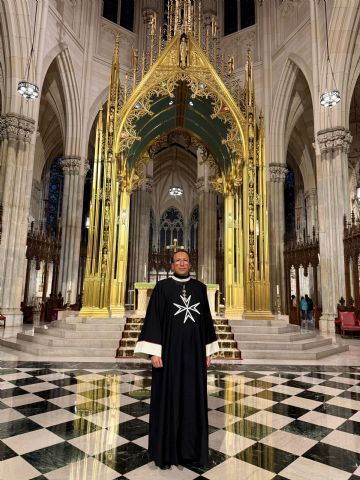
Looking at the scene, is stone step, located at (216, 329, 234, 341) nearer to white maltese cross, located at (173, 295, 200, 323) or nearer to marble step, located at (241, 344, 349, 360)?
marble step, located at (241, 344, 349, 360)

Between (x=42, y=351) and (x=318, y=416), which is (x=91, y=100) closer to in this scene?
(x=42, y=351)

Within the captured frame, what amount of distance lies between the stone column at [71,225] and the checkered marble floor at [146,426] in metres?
9.74

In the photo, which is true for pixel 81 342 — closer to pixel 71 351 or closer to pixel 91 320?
pixel 71 351

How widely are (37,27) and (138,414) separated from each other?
518 inches

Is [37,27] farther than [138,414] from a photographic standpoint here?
Yes

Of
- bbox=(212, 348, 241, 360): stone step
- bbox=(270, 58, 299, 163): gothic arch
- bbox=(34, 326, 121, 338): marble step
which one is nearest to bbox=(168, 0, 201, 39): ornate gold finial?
bbox=(270, 58, 299, 163): gothic arch

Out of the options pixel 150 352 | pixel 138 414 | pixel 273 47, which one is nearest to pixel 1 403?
pixel 138 414

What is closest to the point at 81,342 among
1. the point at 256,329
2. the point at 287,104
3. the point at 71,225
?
the point at 256,329

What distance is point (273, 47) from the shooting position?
15648 mm

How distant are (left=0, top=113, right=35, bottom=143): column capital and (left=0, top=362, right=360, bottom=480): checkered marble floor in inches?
327

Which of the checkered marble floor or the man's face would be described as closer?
the checkered marble floor

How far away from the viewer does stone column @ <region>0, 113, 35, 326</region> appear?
10.2 meters

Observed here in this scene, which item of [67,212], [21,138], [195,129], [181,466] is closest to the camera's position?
[181,466]

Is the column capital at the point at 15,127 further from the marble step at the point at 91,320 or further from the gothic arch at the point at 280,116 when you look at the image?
the gothic arch at the point at 280,116
